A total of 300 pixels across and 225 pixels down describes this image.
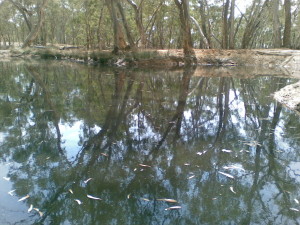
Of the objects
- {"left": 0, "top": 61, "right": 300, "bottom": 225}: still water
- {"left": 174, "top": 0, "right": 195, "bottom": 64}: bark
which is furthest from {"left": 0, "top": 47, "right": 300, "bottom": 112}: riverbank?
{"left": 0, "top": 61, "right": 300, "bottom": 225}: still water

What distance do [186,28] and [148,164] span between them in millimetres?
17616

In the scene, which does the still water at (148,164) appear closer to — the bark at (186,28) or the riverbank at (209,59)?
the bark at (186,28)

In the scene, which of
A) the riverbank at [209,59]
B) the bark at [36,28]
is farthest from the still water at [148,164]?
the bark at [36,28]

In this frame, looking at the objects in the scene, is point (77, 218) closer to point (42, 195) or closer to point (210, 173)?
point (42, 195)

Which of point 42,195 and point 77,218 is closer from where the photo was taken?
point 77,218

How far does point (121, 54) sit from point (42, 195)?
1934cm

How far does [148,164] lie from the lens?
162 inches

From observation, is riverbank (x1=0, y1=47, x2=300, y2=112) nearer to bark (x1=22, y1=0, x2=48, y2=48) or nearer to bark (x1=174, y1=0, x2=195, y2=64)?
bark (x1=174, y1=0, x2=195, y2=64)

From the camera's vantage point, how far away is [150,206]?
122 inches

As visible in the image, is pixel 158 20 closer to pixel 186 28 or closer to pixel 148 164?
pixel 186 28

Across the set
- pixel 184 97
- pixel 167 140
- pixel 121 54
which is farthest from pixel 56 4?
pixel 167 140

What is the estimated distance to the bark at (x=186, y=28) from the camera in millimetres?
20000

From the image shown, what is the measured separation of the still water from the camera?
3.02m

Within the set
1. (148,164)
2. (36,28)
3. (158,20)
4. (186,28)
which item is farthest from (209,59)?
(36,28)
